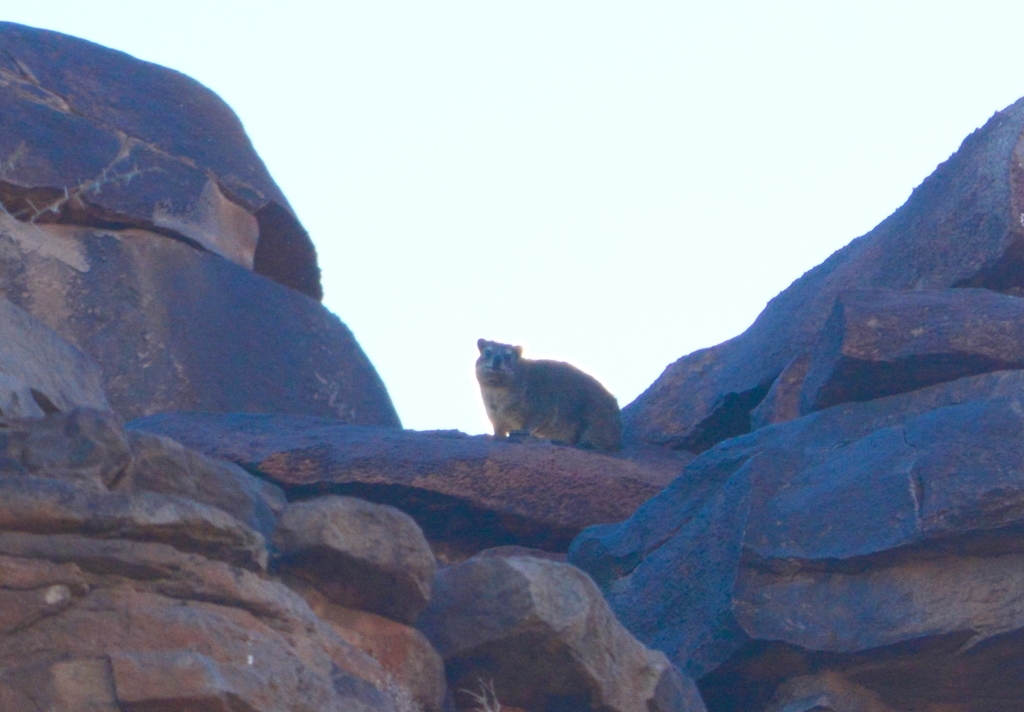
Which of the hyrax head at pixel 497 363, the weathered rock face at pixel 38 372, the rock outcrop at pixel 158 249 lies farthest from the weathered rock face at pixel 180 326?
the weathered rock face at pixel 38 372

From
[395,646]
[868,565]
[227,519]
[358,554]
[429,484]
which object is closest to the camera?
[227,519]

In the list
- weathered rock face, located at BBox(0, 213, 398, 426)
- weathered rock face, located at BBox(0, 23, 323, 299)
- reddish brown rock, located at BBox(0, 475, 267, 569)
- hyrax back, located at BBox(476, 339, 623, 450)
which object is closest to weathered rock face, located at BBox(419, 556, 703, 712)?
reddish brown rock, located at BBox(0, 475, 267, 569)

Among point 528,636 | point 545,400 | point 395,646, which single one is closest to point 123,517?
point 395,646

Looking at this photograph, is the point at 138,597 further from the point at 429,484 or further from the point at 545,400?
the point at 545,400

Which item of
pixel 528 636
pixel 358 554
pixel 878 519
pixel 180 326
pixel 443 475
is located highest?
pixel 180 326

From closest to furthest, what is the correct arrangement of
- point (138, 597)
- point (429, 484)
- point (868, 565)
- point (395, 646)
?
point (138, 597)
point (395, 646)
point (868, 565)
point (429, 484)

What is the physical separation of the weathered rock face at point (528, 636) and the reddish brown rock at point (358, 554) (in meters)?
0.23

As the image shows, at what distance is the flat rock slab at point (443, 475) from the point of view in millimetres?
8938

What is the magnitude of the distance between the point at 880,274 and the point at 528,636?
5251mm

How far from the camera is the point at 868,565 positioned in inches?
288

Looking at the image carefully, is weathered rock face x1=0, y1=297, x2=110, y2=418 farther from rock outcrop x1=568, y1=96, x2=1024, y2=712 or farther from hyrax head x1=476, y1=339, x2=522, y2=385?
hyrax head x1=476, y1=339, x2=522, y2=385

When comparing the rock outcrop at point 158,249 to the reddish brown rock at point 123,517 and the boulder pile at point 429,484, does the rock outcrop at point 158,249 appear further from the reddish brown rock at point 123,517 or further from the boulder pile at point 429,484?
the reddish brown rock at point 123,517

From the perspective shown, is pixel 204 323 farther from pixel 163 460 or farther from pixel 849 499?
pixel 163 460

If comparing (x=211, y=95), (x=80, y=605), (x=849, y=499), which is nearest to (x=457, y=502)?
(x=849, y=499)
